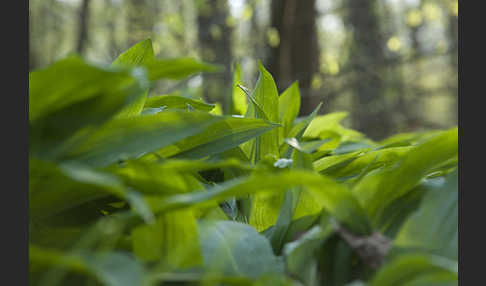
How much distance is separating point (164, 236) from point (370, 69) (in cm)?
468

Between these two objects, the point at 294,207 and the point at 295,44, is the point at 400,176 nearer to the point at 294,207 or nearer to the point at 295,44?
the point at 294,207

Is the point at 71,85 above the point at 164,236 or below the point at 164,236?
above

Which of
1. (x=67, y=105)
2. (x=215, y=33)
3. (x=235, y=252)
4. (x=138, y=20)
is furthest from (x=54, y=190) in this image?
(x=138, y=20)

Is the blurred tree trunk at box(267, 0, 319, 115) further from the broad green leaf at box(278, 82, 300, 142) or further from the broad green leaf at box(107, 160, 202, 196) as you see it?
the broad green leaf at box(107, 160, 202, 196)

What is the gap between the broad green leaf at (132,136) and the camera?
0.39 m

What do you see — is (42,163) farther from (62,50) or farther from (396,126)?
(62,50)

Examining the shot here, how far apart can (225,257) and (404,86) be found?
528 cm

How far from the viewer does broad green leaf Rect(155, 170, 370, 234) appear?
345mm

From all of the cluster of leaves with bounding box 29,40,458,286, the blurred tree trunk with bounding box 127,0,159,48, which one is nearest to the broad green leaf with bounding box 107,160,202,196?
the cluster of leaves with bounding box 29,40,458,286

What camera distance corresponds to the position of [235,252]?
0.40m

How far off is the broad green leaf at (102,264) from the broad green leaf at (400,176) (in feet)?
0.81

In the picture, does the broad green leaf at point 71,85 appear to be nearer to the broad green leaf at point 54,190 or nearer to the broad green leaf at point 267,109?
the broad green leaf at point 54,190

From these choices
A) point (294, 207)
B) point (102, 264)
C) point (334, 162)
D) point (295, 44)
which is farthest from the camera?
point (295, 44)

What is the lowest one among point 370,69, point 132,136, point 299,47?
point 132,136
